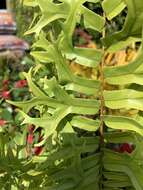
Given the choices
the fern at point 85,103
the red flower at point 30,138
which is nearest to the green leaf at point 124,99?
the fern at point 85,103

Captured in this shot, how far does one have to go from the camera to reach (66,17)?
1.70m

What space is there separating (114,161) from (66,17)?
40cm

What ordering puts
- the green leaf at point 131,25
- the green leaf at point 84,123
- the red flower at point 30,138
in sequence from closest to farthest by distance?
1. the green leaf at point 131,25
2. the green leaf at point 84,123
3. the red flower at point 30,138

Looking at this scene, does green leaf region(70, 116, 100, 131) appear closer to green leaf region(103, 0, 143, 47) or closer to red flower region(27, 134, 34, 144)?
green leaf region(103, 0, 143, 47)

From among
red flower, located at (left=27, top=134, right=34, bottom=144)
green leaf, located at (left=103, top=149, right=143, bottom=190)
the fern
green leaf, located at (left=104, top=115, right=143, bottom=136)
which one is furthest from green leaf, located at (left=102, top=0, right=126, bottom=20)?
red flower, located at (left=27, top=134, right=34, bottom=144)

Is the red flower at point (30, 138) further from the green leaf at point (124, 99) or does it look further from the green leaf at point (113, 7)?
the green leaf at point (113, 7)

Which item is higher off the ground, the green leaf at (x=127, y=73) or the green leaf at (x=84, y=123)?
the green leaf at (x=127, y=73)

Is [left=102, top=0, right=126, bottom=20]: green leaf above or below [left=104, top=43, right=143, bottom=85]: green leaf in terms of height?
above

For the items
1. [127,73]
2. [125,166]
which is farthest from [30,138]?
[127,73]

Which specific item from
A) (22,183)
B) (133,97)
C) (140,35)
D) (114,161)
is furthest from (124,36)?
(22,183)

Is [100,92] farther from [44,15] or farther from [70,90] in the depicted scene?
[44,15]

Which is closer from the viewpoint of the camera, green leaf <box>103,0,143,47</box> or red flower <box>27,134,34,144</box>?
green leaf <box>103,0,143,47</box>

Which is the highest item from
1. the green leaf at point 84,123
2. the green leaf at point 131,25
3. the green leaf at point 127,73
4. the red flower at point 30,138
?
the green leaf at point 131,25

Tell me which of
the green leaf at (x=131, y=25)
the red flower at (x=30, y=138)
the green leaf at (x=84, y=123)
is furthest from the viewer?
the red flower at (x=30, y=138)
